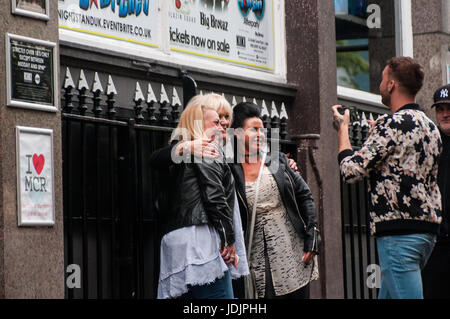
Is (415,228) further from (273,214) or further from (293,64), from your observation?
(293,64)

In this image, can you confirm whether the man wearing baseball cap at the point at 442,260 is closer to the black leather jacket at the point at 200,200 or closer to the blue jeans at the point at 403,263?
the blue jeans at the point at 403,263

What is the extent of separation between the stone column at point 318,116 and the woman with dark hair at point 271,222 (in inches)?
91.2

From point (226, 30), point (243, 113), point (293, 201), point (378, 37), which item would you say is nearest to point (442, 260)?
point (293, 201)

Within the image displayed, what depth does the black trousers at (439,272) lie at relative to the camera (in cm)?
733

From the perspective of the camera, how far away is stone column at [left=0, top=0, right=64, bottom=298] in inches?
241

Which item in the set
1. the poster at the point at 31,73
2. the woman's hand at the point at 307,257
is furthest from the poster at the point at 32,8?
the woman's hand at the point at 307,257

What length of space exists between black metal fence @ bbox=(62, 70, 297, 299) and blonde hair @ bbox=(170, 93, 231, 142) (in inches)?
23.5

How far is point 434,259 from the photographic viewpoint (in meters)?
7.36

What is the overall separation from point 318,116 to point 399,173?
157 inches

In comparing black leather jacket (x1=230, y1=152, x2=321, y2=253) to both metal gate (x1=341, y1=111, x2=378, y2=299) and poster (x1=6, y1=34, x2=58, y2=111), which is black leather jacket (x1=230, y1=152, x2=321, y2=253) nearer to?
poster (x1=6, y1=34, x2=58, y2=111)

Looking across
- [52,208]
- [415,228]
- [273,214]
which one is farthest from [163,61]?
[415,228]

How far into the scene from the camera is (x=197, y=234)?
6496mm

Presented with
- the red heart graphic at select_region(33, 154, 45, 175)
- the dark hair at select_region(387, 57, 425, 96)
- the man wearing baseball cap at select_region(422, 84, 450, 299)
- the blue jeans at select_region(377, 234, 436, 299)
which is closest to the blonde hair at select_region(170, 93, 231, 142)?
the red heart graphic at select_region(33, 154, 45, 175)
